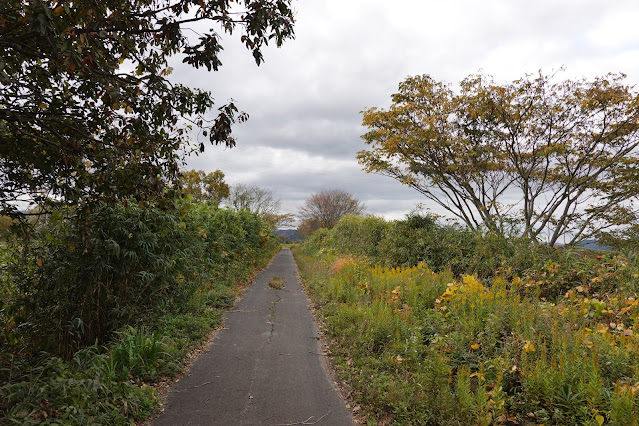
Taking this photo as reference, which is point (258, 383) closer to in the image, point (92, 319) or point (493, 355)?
point (92, 319)

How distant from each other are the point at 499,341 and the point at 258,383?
308 centimetres

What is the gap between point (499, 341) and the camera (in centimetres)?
414

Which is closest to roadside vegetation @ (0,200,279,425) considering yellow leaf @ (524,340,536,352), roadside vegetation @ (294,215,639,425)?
roadside vegetation @ (294,215,639,425)

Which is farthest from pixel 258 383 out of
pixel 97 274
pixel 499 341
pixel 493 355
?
pixel 499 341

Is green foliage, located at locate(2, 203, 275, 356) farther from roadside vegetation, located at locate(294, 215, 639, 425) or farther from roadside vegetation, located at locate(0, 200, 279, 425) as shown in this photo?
roadside vegetation, located at locate(294, 215, 639, 425)

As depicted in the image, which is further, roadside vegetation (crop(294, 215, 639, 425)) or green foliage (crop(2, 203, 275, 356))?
green foliage (crop(2, 203, 275, 356))

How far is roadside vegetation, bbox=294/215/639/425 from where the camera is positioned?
3.20 metres

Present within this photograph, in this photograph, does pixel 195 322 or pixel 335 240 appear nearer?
pixel 195 322

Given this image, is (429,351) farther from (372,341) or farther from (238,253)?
(238,253)

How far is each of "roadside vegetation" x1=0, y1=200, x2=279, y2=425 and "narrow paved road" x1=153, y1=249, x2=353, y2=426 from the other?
364 mm

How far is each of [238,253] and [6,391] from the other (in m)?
8.97

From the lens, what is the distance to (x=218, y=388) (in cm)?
412

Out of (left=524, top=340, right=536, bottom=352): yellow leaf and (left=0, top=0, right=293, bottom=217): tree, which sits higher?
(left=0, top=0, right=293, bottom=217): tree

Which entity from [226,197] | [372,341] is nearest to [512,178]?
[372,341]
